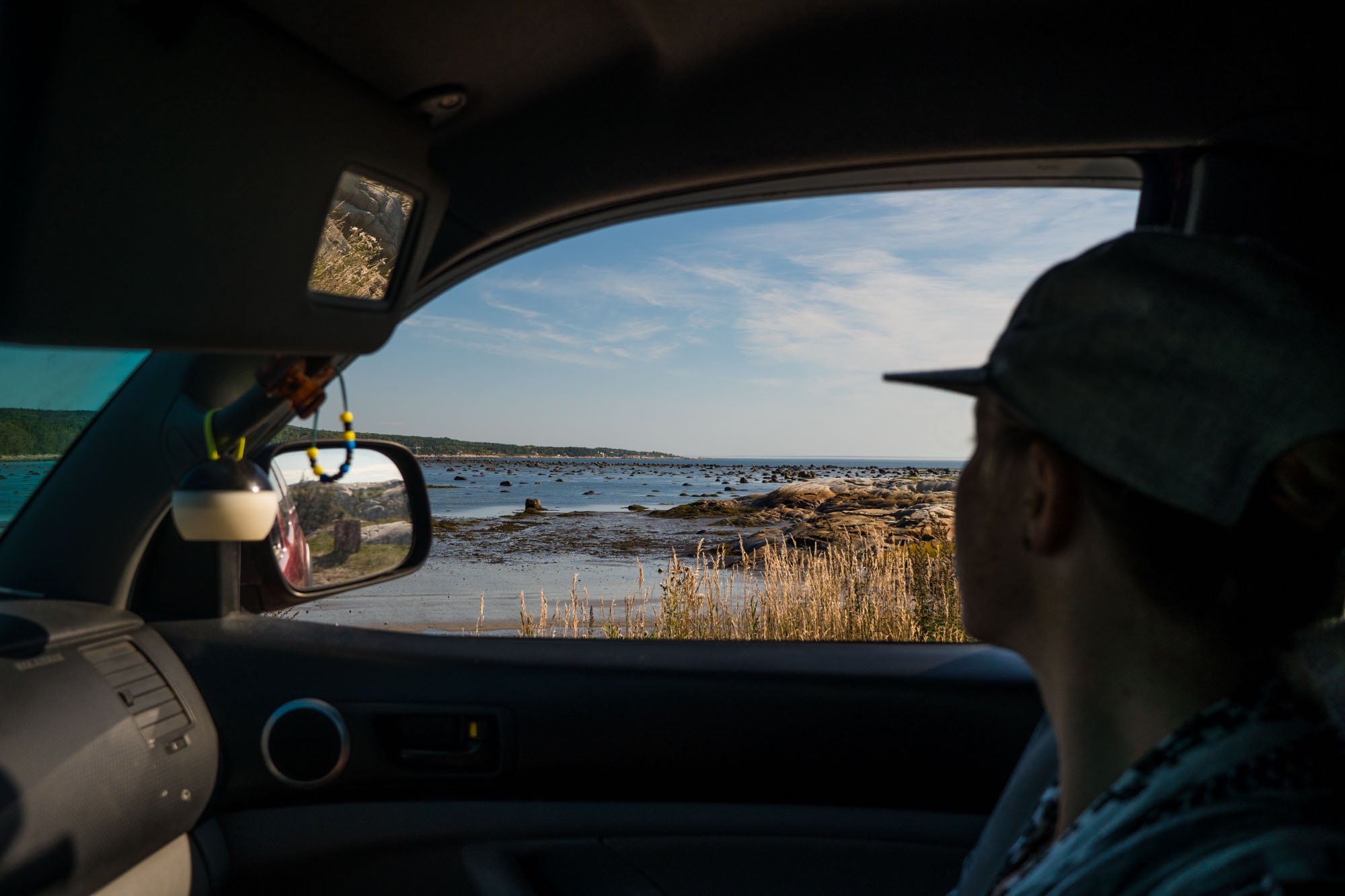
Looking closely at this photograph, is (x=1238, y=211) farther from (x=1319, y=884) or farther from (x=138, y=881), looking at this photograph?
(x=138, y=881)

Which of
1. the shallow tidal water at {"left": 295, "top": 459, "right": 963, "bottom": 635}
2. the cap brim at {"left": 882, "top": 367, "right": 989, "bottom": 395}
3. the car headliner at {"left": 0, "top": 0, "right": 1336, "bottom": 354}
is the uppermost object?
the car headliner at {"left": 0, "top": 0, "right": 1336, "bottom": 354}

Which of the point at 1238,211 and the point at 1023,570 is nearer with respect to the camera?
the point at 1023,570

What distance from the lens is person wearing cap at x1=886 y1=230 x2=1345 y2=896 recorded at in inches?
28.7

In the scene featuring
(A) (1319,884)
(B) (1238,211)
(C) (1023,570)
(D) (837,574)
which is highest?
(B) (1238,211)

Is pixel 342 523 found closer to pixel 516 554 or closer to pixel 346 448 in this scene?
pixel 346 448

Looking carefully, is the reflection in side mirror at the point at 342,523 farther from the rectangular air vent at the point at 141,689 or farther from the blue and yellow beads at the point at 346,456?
the rectangular air vent at the point at 141,689

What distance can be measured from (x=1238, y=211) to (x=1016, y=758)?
128 cm

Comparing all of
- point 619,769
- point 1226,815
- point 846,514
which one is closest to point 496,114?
point 619,769

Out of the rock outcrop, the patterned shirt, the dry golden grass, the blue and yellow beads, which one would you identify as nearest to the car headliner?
the blue and yellow beads

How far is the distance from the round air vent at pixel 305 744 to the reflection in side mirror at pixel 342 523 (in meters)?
0.37

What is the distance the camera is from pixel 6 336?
1121 millimetres

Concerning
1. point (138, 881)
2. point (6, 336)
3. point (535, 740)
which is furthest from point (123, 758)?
point (6, 336)

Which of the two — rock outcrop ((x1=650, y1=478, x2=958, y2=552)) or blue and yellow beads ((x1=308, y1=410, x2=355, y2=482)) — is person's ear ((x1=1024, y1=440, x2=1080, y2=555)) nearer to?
blue and yellow beads ((x1=308, y1=410, x2=355, y2=482))

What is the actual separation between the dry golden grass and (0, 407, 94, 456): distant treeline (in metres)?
2.17
